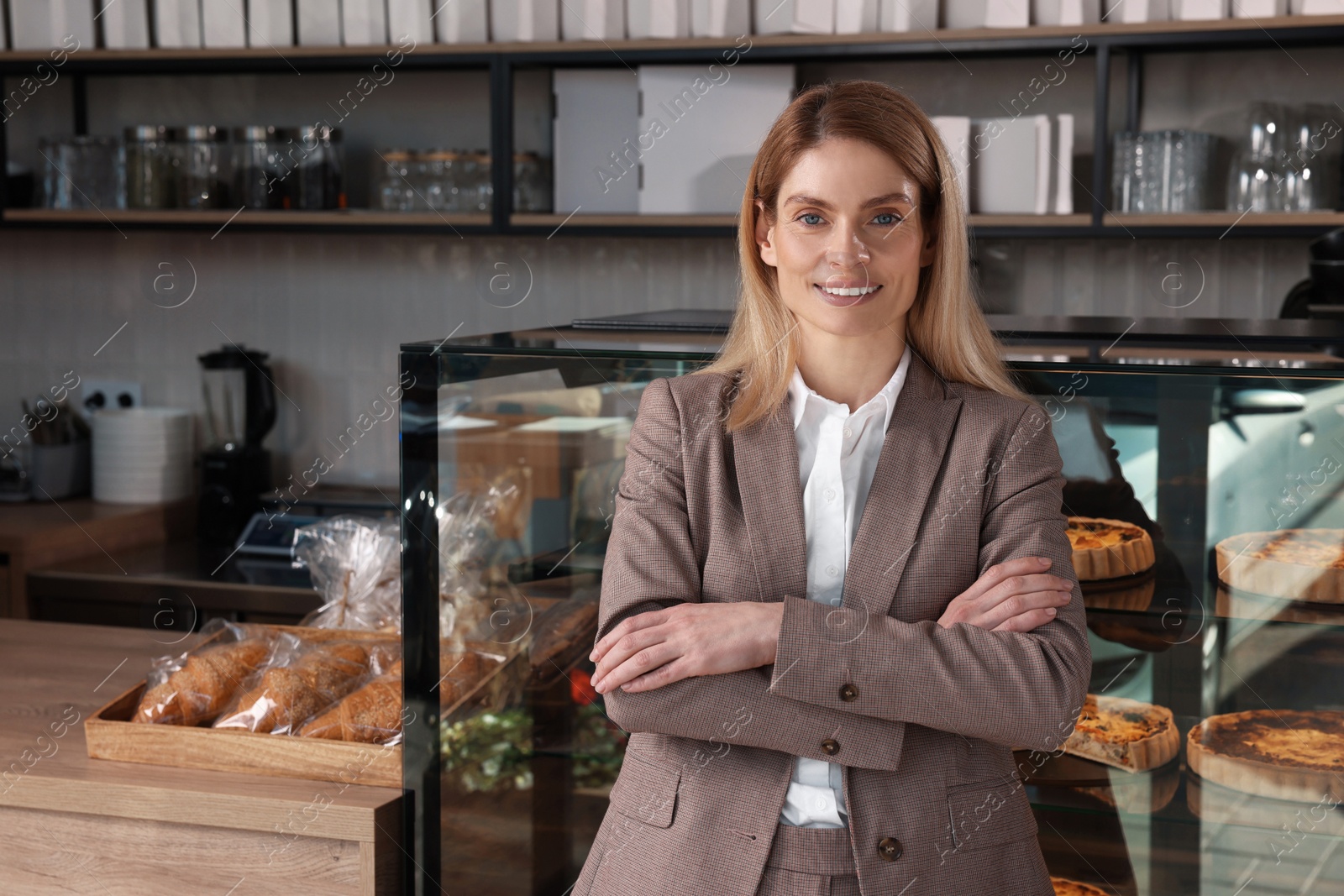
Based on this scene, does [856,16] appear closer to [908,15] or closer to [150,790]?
[908,15]

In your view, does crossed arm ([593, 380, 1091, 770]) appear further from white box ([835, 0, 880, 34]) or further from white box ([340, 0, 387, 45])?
white box ([340, 0, 387, 45])

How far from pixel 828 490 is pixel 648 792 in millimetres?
296

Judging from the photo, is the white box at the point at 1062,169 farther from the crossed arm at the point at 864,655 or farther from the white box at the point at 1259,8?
the crossed arm at the point at 864,655

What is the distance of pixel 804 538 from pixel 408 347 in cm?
45

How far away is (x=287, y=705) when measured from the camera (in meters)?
1.39

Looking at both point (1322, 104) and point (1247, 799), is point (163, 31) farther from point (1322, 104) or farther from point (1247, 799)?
point (1247, 799)

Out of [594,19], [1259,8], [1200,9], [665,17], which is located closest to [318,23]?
[594,19]

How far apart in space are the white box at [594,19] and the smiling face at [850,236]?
1750mm

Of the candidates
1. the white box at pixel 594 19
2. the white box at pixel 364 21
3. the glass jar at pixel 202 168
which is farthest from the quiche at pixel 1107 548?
the glass jar at pixel 202 168

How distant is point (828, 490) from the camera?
3.50 ft

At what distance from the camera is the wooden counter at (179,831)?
1280 millimetres

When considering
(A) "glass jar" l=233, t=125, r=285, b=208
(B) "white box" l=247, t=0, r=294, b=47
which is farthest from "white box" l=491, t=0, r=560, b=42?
(A) "glass jar" l=233, t=125, r=285, b=208

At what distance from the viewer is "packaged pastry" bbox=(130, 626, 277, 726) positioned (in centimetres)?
142

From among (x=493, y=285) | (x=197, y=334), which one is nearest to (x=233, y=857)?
(x=493, y=285)
